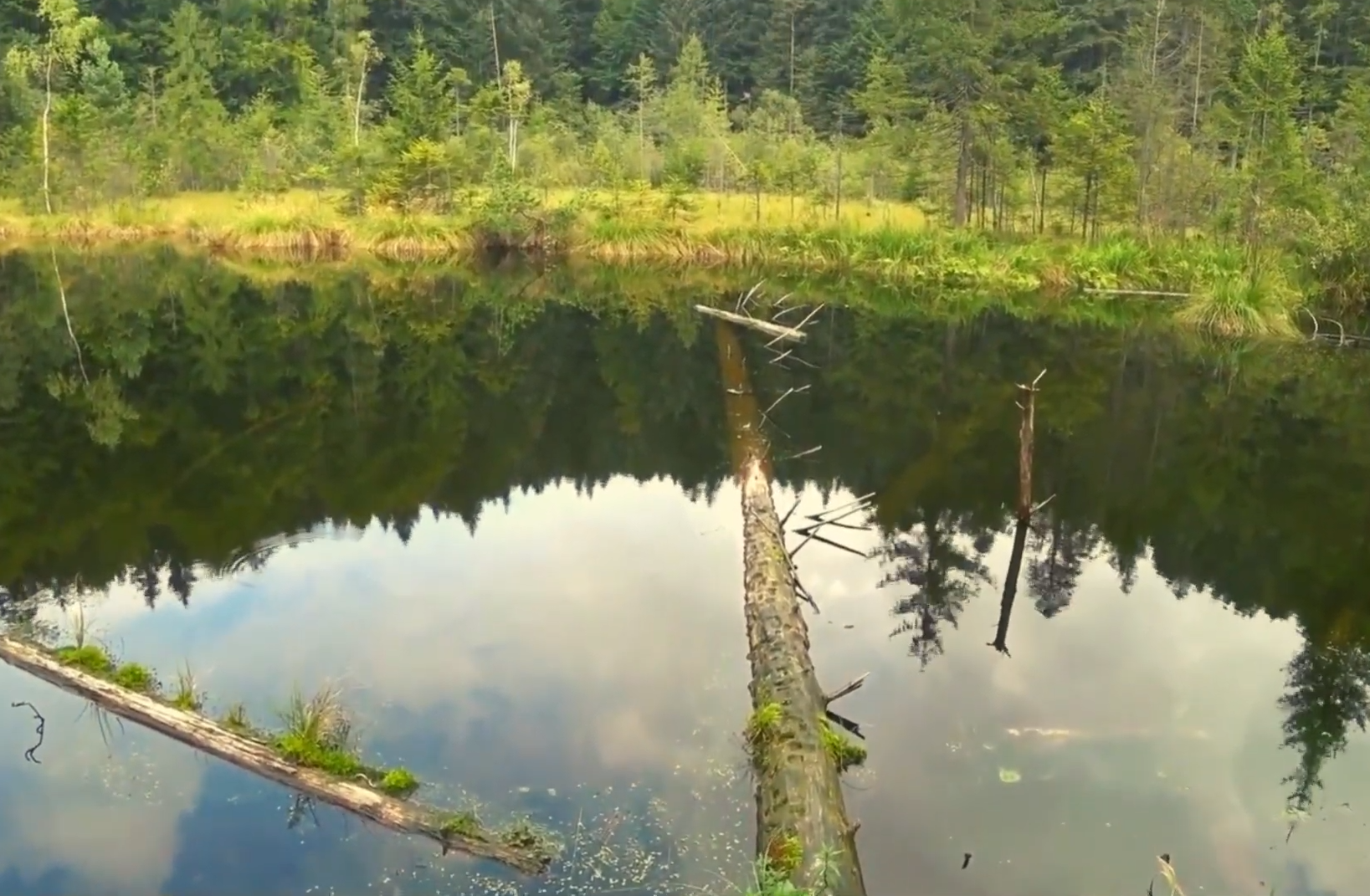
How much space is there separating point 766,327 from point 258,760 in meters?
16.1

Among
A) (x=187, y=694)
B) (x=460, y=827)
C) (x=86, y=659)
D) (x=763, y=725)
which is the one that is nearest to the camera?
(x=460, y=827)

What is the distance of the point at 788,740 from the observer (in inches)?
279

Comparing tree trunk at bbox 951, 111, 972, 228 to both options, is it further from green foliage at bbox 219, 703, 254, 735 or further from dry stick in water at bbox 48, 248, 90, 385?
green foliage at bbox 219, 703, 254, 735

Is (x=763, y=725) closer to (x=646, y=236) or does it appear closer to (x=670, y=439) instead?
(x=670, y=439)

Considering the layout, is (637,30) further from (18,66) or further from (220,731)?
(220,731)

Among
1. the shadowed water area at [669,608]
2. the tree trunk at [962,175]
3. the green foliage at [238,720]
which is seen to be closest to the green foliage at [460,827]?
the shadowed water area at [669,608]

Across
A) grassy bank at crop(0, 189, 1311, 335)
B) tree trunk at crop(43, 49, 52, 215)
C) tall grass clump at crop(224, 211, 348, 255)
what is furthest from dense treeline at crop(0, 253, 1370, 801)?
tree trunk at crop(43, 49, 52, 215)

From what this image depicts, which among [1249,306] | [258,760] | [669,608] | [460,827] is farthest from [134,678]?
[1249,306]

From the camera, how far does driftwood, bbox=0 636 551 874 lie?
645 centimetres

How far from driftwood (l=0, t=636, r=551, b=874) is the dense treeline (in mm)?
2017

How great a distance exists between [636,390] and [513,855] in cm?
1382

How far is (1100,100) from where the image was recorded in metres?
37.3

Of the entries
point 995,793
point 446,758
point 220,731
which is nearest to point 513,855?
point 446,758

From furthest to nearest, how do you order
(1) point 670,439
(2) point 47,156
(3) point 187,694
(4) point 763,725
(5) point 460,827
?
(2) point 47,156 → (1) point 670,439 → (3) point 187,694 → (4) point 763,725 → (5) point 460,827
